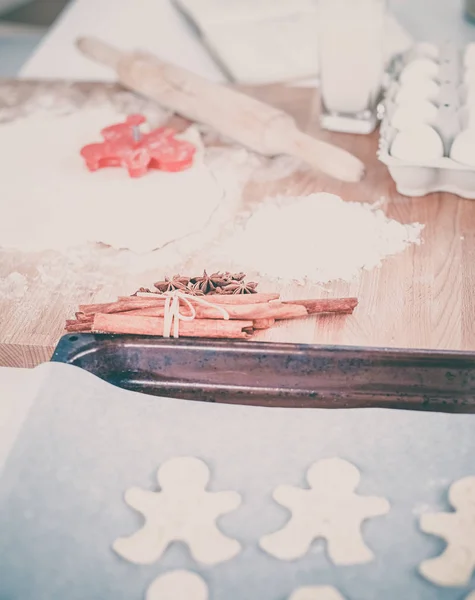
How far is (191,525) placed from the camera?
114cm

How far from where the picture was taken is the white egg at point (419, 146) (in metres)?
1.72

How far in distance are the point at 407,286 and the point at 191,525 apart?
0.70m

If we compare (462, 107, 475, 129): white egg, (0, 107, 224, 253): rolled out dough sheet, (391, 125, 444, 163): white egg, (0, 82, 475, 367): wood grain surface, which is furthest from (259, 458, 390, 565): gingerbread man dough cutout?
(462, 107, 475, 129): white egg

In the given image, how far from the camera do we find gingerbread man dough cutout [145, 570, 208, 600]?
1.05 metres

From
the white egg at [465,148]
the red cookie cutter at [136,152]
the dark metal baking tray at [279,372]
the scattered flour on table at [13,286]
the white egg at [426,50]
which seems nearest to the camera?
the dark metal baking tray at [279,372]

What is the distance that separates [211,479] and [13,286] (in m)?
0.68

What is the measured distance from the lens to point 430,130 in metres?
1.73

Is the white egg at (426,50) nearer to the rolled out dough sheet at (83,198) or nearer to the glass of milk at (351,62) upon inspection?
the glass of milk at (351,62)

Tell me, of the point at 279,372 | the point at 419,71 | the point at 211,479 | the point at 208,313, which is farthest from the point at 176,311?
the point at 419,71

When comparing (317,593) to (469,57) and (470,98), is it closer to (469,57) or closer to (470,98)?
(470,98)

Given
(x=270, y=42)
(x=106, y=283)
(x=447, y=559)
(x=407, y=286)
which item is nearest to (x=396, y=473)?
(x=447, y=559)

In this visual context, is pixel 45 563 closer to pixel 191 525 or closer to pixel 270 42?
pixel 191 525

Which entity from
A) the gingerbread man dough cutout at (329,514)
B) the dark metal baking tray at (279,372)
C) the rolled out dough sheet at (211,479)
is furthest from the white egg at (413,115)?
the gingerbread man dough cutout at (329,514)

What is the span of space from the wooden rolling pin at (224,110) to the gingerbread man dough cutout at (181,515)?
0.92 m
